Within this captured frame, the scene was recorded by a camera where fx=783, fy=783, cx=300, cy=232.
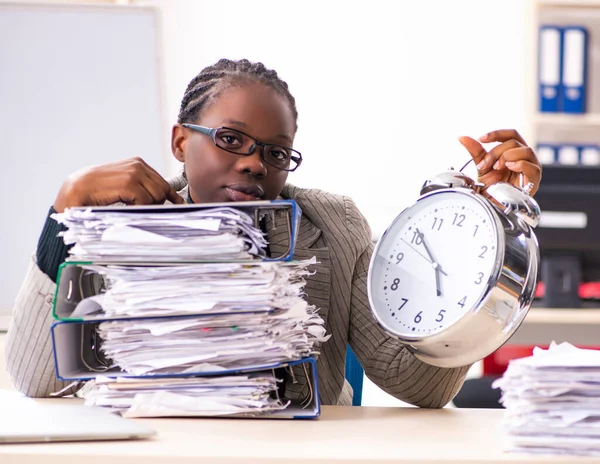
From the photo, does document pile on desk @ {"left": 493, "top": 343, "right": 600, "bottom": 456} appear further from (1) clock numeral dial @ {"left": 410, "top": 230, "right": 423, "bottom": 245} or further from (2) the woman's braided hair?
(2) the woman's braided hair

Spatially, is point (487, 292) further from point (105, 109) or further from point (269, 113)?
point (105, 109)

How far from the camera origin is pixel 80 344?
39.0 inches

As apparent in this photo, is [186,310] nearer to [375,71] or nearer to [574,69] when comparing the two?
[574,69]

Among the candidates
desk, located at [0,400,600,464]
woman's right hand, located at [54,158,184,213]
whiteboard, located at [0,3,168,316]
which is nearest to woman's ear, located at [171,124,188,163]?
woman's right hand, located at [54,158,184,213]

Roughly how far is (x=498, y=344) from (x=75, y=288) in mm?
516

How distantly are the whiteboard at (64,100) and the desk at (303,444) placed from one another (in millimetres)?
1677

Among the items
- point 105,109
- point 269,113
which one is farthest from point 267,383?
point 105,109

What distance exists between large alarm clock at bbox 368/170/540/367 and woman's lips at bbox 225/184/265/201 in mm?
250

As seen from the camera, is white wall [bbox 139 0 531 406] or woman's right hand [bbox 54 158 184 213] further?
white wall [bbox 139 0 531 406]

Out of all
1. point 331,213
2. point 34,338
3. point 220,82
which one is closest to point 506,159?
point 331,213

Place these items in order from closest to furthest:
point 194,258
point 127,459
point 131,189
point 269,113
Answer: point 127,459 → point 194,258 → point 131,189 → point 269,113

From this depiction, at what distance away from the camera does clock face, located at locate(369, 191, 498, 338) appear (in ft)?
3.08

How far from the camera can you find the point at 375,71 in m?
3.81

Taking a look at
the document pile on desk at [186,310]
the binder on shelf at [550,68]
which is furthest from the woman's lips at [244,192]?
the binder on shelf at [550,68]
